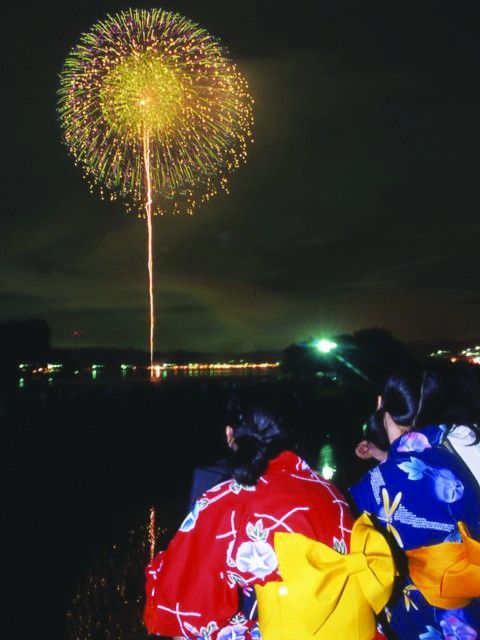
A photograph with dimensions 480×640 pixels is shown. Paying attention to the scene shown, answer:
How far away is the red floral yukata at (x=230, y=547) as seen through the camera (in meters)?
1.91

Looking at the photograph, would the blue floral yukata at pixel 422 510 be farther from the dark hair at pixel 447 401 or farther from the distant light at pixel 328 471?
the distant light at pixel 328 471

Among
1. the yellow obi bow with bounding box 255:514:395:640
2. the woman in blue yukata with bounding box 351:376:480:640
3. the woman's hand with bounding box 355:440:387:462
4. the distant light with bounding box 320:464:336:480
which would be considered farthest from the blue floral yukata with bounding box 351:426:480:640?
the distant light with bounding box 320:464:336:480

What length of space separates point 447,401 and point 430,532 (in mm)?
537

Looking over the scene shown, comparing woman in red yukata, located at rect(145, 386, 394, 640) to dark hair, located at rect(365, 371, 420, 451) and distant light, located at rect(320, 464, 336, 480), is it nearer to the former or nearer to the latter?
dark hair, located at rect(365, 371, 420, 451)

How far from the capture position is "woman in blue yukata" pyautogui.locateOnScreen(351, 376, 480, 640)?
6.65 feet

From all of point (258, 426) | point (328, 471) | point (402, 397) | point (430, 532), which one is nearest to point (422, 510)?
point (430, 532)

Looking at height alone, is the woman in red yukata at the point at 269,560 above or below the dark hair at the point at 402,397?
below

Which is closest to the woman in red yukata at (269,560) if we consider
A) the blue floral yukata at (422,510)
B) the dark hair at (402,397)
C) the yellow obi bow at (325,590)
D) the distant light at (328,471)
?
the yellow obi bow at (325,590)

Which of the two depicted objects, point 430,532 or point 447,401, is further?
point 447,401

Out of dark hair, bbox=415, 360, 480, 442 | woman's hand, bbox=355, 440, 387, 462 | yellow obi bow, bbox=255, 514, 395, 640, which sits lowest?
yellow obi bow, bbox=255, 514, 395, 640

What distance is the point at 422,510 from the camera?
210cm

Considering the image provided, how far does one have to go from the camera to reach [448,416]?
7.90 feet

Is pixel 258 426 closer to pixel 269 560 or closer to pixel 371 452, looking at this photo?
pixel 269 560

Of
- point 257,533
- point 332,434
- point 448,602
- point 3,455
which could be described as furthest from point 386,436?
point 332,434
